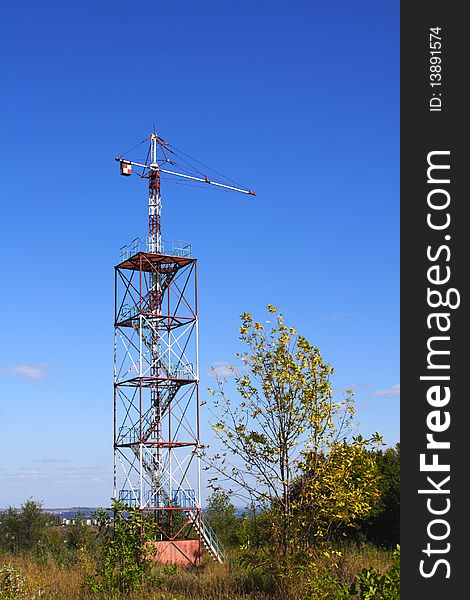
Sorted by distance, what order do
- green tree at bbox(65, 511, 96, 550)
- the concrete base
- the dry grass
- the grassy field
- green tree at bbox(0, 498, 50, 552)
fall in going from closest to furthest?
the grassy field
the dry grass
the concrete base
green tree at bbox(65, 511, 96, 550)
green tree at bbox(0, 498, 50, 552)

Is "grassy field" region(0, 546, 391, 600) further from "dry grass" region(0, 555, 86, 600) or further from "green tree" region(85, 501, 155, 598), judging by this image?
"green tree" region(85, 501, 155, 598)

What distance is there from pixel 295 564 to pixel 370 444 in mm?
2416

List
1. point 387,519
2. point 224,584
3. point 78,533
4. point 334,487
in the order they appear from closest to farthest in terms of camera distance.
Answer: point 334,487 < point 224,584 < point 387,519 < point 78,533

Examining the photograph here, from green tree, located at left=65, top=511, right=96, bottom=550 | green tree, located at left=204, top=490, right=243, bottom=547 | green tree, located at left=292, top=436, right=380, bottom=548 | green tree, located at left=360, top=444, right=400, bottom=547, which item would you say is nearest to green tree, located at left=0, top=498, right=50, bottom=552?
green tree, located at left=65, top=511, right=96, bottom=550

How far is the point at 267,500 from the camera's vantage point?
15.0 metres

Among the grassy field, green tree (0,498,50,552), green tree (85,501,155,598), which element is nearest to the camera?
the grassy field

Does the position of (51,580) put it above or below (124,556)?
below

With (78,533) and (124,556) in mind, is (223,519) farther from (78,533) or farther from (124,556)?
(124,556)

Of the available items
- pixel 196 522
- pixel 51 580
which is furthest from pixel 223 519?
pixel 51 580

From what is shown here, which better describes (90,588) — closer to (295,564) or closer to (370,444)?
(295,564)

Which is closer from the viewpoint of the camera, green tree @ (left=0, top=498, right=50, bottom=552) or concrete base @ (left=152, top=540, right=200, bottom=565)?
concrete base @ (left=152, top=540, right=200, bottom=565)

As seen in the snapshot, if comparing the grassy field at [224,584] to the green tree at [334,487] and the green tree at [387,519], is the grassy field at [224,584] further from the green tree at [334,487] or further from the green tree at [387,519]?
the green tree at [387,519]

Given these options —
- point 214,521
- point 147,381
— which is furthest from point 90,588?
point 214,521

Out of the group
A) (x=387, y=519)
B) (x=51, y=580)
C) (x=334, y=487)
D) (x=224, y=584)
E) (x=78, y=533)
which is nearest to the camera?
(x=334, y=487)
